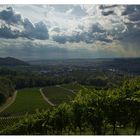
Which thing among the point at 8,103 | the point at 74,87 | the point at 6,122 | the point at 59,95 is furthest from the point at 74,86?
the point at 6,122

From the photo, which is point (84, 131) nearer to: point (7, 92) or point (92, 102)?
point (92, 102)

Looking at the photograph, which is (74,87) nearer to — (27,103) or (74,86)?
(74,86)

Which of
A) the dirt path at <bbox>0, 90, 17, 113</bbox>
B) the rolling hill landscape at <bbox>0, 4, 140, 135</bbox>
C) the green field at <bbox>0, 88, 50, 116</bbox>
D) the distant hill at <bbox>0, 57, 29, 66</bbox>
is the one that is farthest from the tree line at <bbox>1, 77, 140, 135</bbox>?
the distant hill at <bbox>0, 57, 29, 66</bbox>

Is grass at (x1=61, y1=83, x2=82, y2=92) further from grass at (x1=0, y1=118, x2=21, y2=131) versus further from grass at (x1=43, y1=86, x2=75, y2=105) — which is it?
grass at (x1=0, y1=118, x2=21, y2=131)

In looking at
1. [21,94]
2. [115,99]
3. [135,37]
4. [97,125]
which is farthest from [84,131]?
[135,37]

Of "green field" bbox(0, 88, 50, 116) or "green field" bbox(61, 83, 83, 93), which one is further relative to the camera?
"green field" bbox(61, 83, 83, 93)

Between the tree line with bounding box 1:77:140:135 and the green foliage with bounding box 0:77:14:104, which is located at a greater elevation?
the green foliage with bounding box 0:77:14:104

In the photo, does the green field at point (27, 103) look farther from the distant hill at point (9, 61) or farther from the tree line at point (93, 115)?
the distant hill at point (9, 61)

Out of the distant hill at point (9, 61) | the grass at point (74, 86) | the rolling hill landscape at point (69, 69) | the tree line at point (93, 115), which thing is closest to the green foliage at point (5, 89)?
the rolling hill landscape at point (69, 69)
